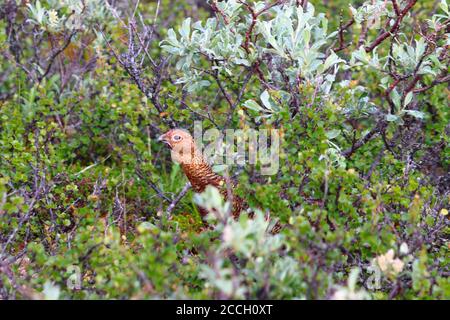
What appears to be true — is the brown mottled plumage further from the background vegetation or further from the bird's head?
the background vegetation

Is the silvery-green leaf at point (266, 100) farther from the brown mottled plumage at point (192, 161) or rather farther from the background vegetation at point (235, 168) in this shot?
the brown mottled plumage at point (192, 161)

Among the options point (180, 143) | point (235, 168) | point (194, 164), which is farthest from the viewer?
point (180, 143)

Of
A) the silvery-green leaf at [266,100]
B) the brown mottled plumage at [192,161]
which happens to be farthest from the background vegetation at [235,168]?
the brown mottled plumage at [192,161]

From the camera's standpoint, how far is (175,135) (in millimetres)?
4500

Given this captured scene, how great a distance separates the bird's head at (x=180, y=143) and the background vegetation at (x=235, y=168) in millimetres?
243

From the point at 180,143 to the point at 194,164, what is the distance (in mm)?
197

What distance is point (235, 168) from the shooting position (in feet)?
12.6

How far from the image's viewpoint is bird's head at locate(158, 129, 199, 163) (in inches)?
175

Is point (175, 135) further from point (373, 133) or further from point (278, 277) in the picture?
point (278, 277)

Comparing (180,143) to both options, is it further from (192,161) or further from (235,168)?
(235,168)

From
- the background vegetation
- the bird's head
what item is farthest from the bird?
the background vegetation

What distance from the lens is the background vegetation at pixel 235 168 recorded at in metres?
3.12

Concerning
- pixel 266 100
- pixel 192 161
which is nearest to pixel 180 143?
pixel 192 161

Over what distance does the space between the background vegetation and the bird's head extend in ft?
0.80
